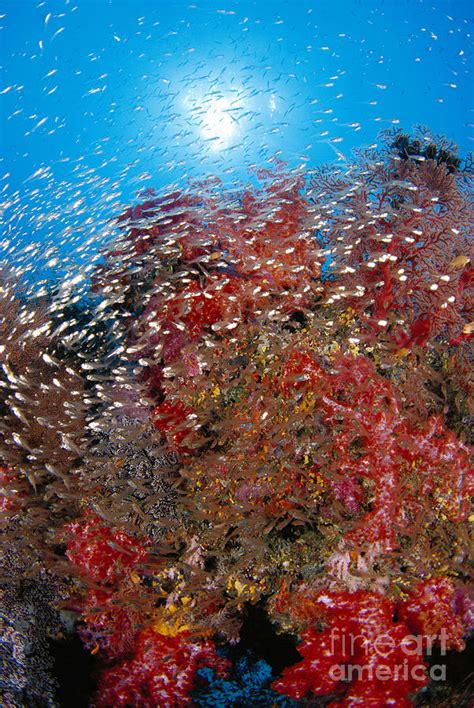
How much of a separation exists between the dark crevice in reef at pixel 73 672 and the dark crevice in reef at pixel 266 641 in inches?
63.6

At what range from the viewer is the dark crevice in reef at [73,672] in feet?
12.2

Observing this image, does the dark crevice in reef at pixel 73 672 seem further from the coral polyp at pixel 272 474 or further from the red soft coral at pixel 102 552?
the red soft coral at pixel 102 552

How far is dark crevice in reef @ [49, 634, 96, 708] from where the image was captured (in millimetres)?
3732

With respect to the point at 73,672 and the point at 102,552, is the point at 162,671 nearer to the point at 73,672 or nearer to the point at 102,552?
the point at 73,672

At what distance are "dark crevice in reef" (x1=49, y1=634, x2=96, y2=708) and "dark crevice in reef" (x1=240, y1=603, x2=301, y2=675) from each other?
1.61 meters

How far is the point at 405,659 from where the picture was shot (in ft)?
10.5

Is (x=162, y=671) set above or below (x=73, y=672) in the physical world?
above

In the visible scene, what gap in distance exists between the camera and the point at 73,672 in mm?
3859

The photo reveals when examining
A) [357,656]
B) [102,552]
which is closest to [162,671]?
[102,552]

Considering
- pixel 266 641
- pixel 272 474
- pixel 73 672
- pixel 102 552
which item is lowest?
pixel 73 672

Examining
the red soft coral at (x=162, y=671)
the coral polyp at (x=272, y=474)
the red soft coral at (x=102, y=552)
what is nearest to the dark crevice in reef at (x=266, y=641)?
the coral polyp at (x=272, y=474)

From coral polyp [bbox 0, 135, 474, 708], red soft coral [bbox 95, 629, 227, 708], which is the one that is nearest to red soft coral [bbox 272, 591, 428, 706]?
coral polyp [bbox 0, 135, 474, 708]

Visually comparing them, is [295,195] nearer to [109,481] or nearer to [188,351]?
[188,351]

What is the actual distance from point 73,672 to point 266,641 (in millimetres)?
2035
